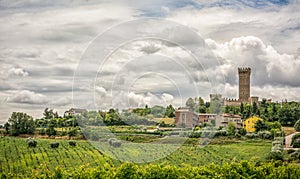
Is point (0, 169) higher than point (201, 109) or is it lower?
lower

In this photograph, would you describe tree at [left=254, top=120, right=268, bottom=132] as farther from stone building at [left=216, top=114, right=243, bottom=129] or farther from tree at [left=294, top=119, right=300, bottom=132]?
tree at [left=294, top=119, right=300, bottom=132]

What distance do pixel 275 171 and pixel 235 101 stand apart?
2969 cm

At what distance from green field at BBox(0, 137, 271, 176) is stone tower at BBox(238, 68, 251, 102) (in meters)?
22.9

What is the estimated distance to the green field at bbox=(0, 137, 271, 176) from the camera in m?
25.2

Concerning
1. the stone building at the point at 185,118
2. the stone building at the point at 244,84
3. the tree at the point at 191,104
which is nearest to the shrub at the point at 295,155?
A: the stone building at the point at 185,118

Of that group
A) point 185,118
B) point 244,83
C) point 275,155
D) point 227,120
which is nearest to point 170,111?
point 185,118

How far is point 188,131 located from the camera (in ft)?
85.2

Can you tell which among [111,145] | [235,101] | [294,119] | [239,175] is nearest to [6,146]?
[111,145]

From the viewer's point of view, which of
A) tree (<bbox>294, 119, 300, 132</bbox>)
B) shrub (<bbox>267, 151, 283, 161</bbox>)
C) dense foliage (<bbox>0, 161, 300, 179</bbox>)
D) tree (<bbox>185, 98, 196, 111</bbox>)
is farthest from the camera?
tree (<bbox>294, 119, 300, 132</bbox>)

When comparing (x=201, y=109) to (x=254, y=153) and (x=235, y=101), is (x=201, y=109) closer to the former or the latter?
(x=254, y=153)

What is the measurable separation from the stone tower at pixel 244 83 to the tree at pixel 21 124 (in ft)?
87.0

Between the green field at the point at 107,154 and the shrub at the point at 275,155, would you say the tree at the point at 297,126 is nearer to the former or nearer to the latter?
Answer: the green field at the point at 107,154

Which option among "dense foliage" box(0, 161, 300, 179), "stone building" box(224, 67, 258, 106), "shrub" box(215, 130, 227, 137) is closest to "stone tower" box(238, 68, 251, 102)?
"stone building" box(224, 67, 258, 106)

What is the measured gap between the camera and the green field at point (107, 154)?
25.2 m
